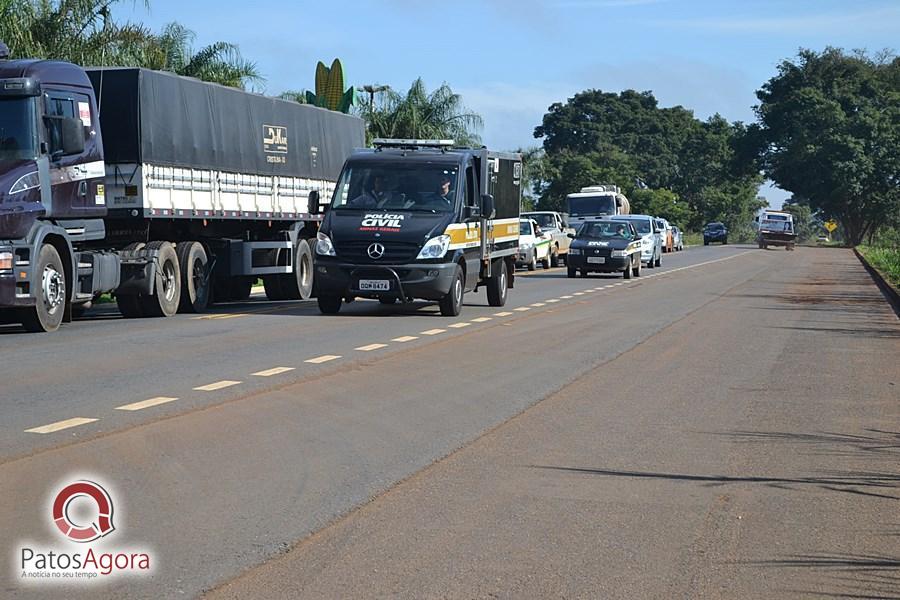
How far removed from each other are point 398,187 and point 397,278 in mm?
1722

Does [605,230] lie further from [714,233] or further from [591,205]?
[714,233]

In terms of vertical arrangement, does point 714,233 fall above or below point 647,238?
below

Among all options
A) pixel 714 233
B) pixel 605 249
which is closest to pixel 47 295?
pixel 605 249

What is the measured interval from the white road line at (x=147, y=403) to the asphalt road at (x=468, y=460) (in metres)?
0.06

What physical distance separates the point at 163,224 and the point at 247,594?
1707 centimetres

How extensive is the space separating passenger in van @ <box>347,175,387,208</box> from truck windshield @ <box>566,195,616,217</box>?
114 feet

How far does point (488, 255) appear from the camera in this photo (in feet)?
76.8

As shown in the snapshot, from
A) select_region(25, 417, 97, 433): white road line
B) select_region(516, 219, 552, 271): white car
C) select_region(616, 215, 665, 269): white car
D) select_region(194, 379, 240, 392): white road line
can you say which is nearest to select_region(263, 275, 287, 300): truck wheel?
select_region(194, 379, 240, 392): white road line

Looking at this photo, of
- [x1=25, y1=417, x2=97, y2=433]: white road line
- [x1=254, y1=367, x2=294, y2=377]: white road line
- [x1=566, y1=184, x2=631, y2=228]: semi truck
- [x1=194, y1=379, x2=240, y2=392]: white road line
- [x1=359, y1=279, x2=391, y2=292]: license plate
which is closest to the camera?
[x1=25, y1=417, x2=97, y2=433]: white road line

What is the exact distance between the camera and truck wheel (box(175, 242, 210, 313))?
880 inches

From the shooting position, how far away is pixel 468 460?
29.5 ft

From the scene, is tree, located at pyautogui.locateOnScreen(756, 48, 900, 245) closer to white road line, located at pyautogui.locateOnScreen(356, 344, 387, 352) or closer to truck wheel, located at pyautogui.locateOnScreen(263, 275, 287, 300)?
truck wheel, located at pyautogui.locateOnScreen(263, 275, 287, 300)

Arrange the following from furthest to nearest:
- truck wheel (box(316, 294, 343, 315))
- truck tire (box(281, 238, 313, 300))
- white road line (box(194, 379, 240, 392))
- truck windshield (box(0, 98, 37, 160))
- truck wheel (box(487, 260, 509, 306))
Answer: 1. truck tire (box(281, 238, 313, 300))
2. truck wheel (box(487, 260, 509, 306))
3. truck wheel (box(316, 294, 343, 315))
4. truck windshield (box(0, 98, 37, 160))
5. white road line (box(194, 379, 240, 392))

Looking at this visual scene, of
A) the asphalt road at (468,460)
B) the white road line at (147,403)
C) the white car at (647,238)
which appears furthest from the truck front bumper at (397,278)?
the white car at (647,238)
